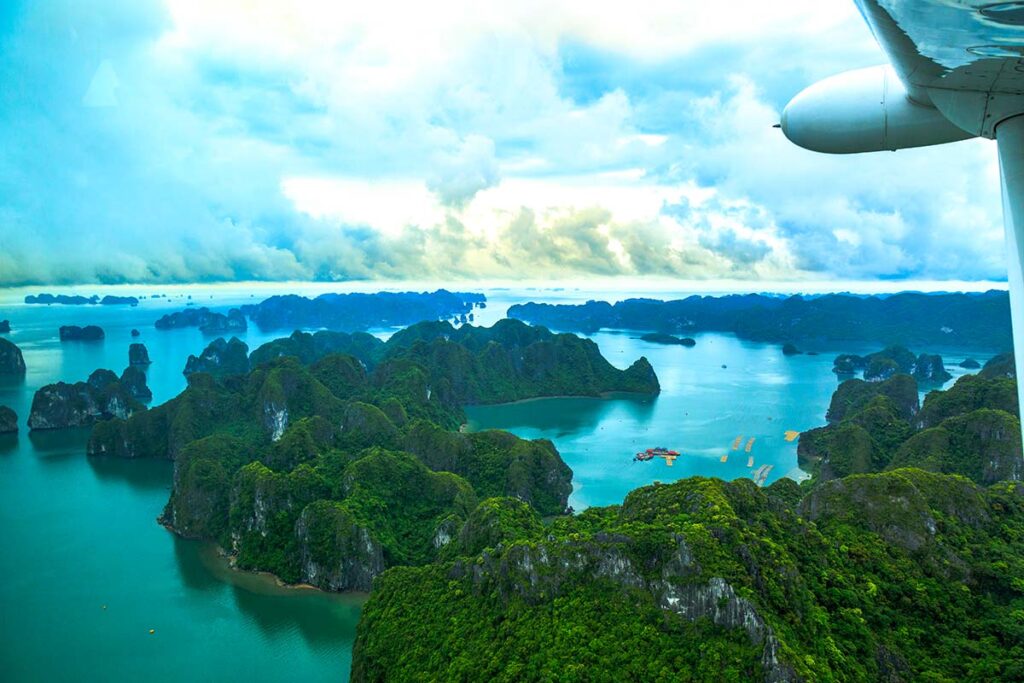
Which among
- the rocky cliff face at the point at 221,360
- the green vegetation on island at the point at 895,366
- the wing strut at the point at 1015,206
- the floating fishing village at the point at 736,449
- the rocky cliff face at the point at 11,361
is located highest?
the wing strut at the point at 1015,206

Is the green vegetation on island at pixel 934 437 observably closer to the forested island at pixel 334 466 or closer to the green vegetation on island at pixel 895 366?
the forested island at pixel 334 466

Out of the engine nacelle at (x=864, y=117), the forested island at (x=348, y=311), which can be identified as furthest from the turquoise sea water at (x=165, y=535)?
the forested island at (x=348, y=311)

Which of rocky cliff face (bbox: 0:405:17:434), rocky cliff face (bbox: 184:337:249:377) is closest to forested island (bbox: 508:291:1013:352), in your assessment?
rocky cliff face (bbox: 184:337:249:377)

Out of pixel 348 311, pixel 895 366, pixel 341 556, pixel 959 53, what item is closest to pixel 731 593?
pixel 959 53

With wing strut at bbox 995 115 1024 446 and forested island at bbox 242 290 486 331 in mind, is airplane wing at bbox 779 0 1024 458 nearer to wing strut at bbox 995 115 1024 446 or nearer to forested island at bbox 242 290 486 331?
wing strut at bbox 995 115 1024 446

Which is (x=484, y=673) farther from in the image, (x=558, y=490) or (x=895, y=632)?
(x=558, y=490)

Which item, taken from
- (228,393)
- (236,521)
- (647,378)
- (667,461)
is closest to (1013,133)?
(236,521)
